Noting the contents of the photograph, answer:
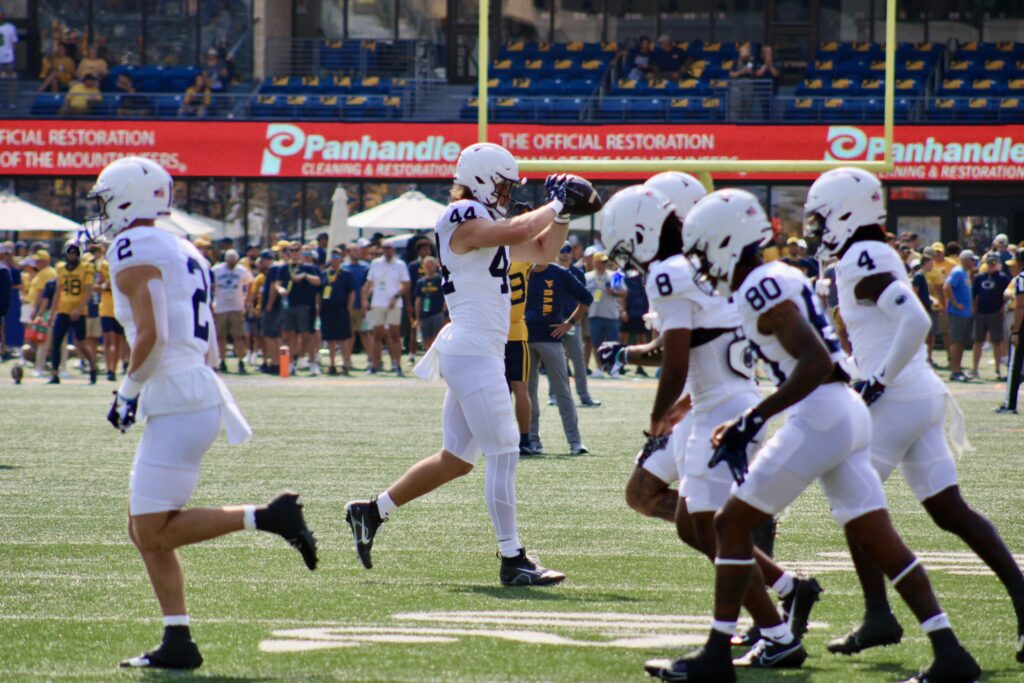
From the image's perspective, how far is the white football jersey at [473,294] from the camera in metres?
6.84

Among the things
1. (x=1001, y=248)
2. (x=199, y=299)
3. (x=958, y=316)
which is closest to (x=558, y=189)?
(x=199, y=299)

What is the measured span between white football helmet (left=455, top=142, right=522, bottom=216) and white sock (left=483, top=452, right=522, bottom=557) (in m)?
1.16

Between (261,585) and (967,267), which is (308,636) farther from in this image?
(967,267)

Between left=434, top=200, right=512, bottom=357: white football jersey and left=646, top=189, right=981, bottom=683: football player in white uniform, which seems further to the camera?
left=434, top=200, right=512, bottom=357: white football jersey

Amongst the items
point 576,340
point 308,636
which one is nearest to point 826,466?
point 308,636

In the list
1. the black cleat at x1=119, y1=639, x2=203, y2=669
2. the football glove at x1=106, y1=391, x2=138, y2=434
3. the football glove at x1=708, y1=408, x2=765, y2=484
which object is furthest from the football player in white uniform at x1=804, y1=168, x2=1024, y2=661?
the football glove at x1=106, y1=391, x2=138, y2=434

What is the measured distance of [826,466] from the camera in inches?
187

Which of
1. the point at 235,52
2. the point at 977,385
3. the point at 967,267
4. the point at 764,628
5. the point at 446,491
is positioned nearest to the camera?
the point at 764,628

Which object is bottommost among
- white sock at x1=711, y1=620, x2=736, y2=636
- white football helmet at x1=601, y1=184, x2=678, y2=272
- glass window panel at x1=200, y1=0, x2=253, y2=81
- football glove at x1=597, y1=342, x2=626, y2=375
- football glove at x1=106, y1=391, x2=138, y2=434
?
white sock at x1=711, y1=620, x2=736, y2=636

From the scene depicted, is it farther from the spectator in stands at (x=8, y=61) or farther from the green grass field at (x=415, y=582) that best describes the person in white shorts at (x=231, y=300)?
the green grass field at (x=415, y=582)

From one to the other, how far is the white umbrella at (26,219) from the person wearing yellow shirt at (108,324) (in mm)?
5233

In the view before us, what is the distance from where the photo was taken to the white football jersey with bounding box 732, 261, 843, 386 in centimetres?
463

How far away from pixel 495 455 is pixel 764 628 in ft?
6.70

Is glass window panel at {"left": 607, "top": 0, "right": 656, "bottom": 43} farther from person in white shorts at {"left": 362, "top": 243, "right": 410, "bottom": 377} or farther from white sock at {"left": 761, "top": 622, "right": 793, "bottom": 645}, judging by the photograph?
white sock at {"left": 761, "top": 622, "right": 793, "bottom": 645}
